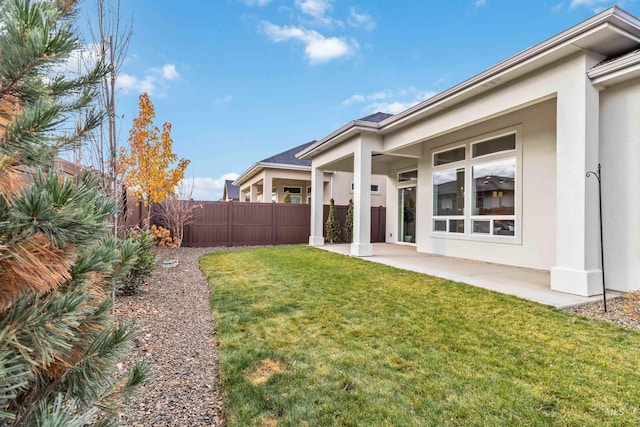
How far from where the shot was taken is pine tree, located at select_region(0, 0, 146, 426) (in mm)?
823

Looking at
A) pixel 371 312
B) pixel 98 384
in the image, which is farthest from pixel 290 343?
pixel 98 384

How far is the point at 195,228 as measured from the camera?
462 inches

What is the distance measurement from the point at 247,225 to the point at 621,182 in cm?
1073

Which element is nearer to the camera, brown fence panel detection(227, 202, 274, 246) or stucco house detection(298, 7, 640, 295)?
stucco house detection(298, 7, 640, 295)

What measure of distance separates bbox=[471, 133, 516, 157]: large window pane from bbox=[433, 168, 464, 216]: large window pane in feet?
2.15

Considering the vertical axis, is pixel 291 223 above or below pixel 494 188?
below

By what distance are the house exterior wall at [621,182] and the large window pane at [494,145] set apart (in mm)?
2202

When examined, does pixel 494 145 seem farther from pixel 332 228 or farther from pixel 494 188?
pixel 332 228

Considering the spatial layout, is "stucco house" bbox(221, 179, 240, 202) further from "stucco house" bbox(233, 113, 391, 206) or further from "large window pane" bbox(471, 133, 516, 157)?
"large window pane" bbox(471, 133, 516, 157)

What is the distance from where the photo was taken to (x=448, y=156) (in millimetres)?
9375

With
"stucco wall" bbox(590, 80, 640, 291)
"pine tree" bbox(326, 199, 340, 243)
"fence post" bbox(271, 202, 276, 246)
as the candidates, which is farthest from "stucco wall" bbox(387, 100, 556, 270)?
"fence post" bbox(271, 202, 276, 246)

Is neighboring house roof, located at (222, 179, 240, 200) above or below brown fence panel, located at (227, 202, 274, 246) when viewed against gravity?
above

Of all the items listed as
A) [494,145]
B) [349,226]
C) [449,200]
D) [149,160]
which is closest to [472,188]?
[449,200]

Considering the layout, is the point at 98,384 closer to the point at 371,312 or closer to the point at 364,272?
the point at 371,312
